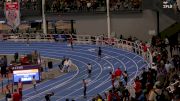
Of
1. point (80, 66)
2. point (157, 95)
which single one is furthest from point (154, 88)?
point (80, 66)

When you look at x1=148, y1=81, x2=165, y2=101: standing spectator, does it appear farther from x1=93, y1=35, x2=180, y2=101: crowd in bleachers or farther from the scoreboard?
the scoreboard

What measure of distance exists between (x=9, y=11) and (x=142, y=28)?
41.1 ft

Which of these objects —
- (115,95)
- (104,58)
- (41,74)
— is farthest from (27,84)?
(115,95)

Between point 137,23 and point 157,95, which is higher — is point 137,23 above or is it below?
above

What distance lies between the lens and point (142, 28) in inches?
1905

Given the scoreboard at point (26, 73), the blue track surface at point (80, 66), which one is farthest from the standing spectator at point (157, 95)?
the scoreboard at point (26, 73)

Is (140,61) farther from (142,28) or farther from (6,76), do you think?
(142,28)

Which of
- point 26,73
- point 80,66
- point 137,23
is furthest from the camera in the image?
point 137,23

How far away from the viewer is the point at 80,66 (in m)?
37.6

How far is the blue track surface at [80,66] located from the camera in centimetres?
2914

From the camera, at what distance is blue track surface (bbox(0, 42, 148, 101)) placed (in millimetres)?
29141

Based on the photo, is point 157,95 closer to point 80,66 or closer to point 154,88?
point 154,88

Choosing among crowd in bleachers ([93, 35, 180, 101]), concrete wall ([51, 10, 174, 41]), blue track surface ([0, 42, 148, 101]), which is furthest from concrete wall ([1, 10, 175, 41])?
crowd in bleachers ([93, 35, 180, 101])

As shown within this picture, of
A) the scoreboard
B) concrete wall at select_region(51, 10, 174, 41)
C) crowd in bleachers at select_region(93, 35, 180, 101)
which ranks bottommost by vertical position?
the scoreboard
